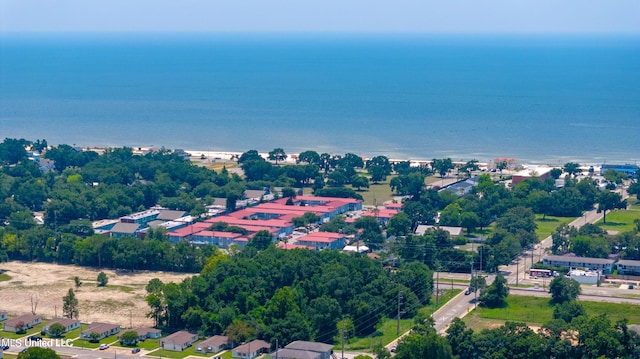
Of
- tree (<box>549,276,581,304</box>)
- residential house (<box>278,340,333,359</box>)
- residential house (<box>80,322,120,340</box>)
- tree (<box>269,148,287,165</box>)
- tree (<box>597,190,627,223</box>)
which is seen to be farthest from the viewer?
tree (<box>269,148,287,165</box>)

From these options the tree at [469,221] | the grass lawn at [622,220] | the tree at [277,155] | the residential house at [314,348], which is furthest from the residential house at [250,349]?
the tree at [277,155]

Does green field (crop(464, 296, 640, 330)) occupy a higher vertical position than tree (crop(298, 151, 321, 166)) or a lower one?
lower

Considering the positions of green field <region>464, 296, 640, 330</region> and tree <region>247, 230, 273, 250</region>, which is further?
tree <region>247, 230, 273, 250</region>

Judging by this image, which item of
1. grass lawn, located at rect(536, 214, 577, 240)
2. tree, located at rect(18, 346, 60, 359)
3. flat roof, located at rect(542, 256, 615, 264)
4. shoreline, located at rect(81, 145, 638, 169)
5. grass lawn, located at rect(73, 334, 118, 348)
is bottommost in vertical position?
grass lawn, located at rect(73, 334, 118, 348)

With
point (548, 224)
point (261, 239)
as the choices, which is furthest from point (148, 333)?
point (548, 224)

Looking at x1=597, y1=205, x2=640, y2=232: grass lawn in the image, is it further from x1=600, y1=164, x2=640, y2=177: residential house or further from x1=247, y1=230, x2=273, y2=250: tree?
x1=247, y1=230, x2=273, y2=250: tree

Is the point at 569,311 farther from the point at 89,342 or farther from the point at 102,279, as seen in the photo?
the point at 102,279

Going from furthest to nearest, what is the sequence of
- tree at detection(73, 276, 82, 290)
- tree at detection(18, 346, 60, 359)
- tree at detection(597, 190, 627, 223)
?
tree at detection(597, 190, 627, 223)
tree at detection(73, 276, 82, 290)
tree at detection(18, 346, 60, 359)

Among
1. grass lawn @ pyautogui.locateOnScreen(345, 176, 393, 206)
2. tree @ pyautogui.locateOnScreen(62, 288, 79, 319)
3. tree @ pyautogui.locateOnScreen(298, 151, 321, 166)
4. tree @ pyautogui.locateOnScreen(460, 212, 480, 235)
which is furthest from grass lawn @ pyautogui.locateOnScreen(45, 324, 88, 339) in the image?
tree @ pyautogui.locateOnScreen(298, 151, 321, 166)
